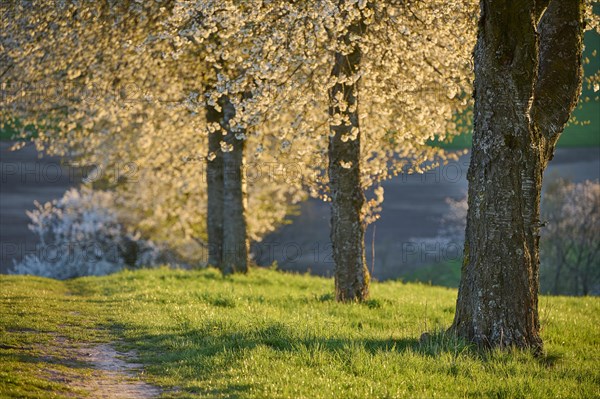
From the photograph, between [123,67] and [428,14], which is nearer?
[428,14]

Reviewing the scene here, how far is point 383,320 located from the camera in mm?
14477

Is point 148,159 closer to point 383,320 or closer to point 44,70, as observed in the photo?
point 44,70

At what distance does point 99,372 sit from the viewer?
407 inches

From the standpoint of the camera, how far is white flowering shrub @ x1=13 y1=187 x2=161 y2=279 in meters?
43.3

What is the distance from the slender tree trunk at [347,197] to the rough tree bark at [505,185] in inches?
203

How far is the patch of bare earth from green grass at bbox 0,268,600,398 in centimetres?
16

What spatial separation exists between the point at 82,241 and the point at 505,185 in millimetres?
38097

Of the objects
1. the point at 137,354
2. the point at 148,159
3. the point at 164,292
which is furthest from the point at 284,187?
the point at 137,354

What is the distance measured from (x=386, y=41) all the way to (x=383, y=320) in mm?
6884

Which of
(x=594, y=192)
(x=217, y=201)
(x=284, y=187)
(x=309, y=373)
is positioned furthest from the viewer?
(x=594, y=192)

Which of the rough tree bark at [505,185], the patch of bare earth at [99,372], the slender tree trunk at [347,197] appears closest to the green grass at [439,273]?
the slender tree trunk at [347,197]

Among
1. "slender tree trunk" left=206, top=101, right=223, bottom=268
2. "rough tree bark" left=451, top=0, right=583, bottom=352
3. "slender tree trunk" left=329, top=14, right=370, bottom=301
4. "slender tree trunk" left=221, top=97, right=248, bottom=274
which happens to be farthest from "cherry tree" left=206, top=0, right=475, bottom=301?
"slender tree trunk" left=206, top=101, right=223, bottom=268

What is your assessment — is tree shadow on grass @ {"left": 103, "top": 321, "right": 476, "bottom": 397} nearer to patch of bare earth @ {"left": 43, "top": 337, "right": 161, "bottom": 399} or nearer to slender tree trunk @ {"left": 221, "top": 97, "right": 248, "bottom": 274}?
patch of bare earth @ {"left": 43, "top": 337, "right": 161, "bottom": 399}

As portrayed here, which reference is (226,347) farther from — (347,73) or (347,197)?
(347,73)
